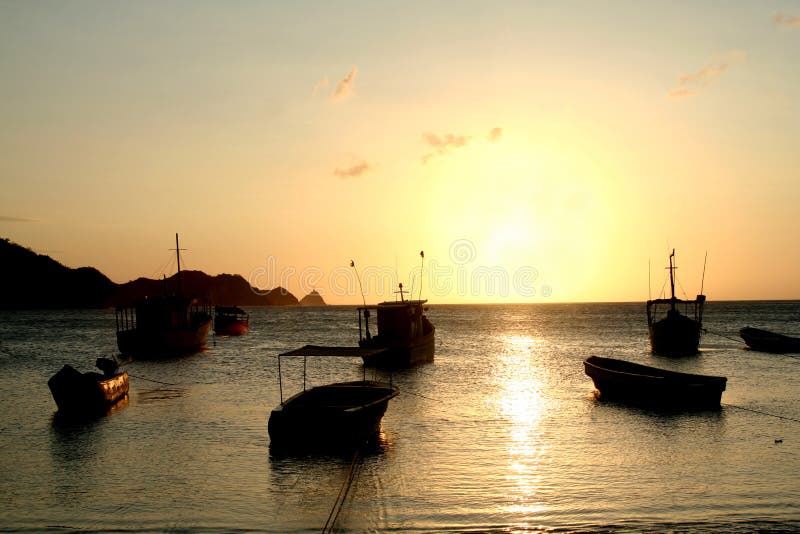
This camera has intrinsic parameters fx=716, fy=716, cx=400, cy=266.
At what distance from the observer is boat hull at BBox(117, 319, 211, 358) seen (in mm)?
61125

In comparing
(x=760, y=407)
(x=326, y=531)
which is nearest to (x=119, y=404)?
(x=326, y=531)

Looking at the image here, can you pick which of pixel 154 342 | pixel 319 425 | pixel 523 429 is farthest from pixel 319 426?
pixel 154 342

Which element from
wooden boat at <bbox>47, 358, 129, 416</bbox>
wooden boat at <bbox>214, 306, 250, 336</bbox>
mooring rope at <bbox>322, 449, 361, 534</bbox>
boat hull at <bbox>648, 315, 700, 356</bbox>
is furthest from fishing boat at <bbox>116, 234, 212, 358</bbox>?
mooring rope at <bbox>322, 449, 361, 534</bbox>

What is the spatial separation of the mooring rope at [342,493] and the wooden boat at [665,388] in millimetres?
15124

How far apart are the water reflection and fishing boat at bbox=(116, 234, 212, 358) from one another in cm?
2896

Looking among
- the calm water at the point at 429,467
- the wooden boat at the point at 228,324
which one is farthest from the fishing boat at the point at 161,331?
the wooden boat at the point at 228,324

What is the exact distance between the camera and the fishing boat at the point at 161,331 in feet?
201

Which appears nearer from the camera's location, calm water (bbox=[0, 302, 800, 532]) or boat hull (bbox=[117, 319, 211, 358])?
calm water (bbox=[0, 302, 800, 532])

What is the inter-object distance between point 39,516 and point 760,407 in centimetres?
2797

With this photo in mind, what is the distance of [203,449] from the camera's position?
23.2 metres

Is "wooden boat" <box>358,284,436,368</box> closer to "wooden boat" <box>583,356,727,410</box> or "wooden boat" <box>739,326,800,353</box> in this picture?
"wooden boat" <box>583,356,727,410</box>

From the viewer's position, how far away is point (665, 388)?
30.9m

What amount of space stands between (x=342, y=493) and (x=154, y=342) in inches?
1887

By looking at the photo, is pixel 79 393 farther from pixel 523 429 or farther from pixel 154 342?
pixel 154 342
